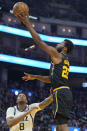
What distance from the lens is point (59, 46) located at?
192 inches

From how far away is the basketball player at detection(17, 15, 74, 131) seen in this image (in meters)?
4.42

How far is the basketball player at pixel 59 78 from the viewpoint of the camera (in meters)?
4.42

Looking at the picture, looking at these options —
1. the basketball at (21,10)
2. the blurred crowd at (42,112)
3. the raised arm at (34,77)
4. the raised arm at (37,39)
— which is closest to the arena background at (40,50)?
the blurred crowd at (42,112)

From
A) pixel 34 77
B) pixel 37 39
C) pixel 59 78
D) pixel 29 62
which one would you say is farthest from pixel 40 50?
pixel 37 39

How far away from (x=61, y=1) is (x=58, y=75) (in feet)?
109

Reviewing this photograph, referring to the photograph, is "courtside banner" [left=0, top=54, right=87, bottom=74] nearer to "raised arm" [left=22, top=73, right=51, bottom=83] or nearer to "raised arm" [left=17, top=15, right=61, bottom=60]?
"raised arm" [left=22, top=73, right=51, bottom=83]

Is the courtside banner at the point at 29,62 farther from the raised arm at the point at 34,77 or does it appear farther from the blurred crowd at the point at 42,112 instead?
the raised arm at the point at 34,77

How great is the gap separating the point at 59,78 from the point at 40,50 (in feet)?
82.9

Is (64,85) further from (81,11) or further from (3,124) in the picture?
(81,11)

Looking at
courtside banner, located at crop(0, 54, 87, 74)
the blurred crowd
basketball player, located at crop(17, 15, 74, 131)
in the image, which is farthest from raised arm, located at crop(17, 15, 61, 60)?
courtside banner, located at crop(0, 54, 87, 74)

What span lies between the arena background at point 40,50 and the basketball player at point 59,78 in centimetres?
1407

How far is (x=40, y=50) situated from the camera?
2989 cm

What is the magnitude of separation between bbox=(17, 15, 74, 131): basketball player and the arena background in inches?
554

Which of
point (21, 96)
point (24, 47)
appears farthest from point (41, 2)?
point (21, 96)
